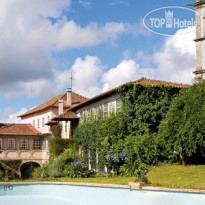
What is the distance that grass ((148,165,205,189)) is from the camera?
18.5 meters

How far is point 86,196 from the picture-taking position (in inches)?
667

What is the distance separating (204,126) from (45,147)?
28.0 m

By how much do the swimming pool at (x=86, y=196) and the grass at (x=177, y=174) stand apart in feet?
10.1

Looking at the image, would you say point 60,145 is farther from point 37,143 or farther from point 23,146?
point 37,143

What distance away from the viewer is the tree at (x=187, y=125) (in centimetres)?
2134

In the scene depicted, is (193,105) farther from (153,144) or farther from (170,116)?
(153,144)

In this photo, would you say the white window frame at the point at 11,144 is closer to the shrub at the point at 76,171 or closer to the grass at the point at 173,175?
the shrub at the point at 76,171

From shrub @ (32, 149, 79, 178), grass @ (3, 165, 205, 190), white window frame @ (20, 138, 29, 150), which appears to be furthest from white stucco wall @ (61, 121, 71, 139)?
grass @ (3, 165, 205, 190)

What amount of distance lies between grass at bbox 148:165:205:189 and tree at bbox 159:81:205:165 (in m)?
0.87

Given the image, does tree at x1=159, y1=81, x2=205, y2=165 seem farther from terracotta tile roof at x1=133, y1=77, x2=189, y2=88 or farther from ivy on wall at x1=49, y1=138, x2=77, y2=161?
ivy on wall at x1=49, y1=138, x2=77, y2=161

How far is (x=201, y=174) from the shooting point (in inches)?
771

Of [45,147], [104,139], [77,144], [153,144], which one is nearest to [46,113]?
[45,147]

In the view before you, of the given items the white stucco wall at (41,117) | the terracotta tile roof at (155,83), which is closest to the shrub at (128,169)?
the terracotta tile roof at (155,83)

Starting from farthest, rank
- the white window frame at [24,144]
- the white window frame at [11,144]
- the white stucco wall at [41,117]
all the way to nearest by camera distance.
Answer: the white stucco wall at [41,117] → the white window frame at [24,144] → the white window frame at [11,144]
